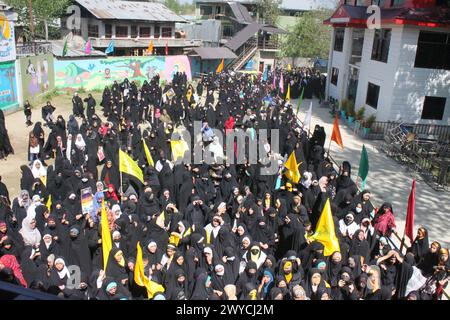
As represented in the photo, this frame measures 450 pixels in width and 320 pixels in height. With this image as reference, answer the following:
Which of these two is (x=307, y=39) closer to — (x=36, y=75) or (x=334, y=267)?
(x=36, y=75)

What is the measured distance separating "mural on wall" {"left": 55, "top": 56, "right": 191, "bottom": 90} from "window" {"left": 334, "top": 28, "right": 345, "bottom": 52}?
36.4 ft

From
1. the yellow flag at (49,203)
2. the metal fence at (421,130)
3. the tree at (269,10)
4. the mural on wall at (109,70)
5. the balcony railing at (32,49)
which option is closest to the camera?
the yellow flag at (49,203)

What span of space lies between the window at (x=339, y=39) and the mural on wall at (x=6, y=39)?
56.7ft

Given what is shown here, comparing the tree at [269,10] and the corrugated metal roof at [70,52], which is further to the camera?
the tree at [269,10]

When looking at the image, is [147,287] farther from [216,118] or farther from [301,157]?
[216,118]

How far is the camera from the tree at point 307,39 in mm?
40844

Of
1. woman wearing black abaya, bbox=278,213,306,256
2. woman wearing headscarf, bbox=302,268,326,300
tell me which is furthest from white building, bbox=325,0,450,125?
woman wearing headscarf, bbox=302,268,326,300

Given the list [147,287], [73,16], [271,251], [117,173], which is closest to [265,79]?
[73,16]

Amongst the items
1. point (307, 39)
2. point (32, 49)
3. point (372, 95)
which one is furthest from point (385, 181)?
point (307, 39)

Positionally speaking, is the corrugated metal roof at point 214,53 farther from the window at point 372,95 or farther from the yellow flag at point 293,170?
the yellow flag at point 293,170

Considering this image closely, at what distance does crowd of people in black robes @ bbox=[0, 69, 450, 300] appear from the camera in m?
5.25

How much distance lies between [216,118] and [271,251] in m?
9.13

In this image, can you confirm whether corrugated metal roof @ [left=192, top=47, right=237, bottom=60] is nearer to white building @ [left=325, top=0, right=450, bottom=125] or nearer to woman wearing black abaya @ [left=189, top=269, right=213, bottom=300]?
white building @ [left=325, top=0, right=450, bottom=125]

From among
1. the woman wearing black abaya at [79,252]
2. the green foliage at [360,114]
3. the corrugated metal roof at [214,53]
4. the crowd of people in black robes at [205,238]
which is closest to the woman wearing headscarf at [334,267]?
the crowd of people in black robes at [205,238]
